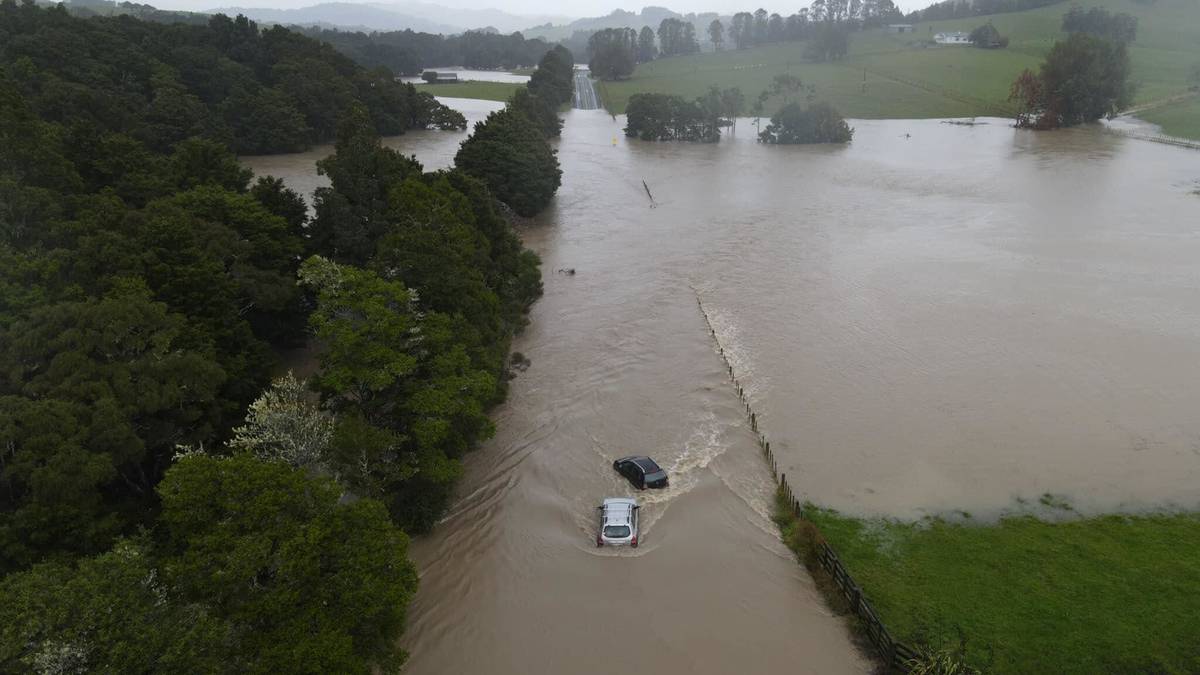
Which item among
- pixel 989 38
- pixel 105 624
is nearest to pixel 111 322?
pixel 105 624

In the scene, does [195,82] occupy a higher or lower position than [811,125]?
higher

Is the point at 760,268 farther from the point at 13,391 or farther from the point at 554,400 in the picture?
the point at 13,391

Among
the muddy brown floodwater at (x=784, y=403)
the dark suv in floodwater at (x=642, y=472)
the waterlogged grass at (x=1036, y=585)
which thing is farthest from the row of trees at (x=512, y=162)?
the waterlogged grass at (x=1036, y=585)

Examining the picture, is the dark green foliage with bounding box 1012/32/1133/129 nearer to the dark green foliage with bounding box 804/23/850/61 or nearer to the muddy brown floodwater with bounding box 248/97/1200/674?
the muddy brown floodwater with bounding box 248/97/1200/674

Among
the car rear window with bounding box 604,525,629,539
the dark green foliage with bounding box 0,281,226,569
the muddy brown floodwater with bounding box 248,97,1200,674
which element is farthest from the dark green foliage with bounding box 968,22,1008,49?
the dark green foliage with bounding box 0,281,226,569

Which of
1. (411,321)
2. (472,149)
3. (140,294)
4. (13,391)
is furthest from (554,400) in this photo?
(472,149)

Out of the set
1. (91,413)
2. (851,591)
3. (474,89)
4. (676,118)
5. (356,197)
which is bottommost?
(851,591)

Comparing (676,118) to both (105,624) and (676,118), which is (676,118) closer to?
(676,118)
